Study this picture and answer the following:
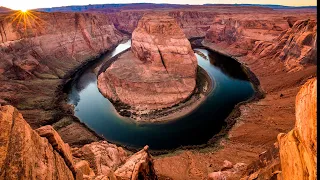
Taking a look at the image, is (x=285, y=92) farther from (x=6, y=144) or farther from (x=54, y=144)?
(x=6, y=144)

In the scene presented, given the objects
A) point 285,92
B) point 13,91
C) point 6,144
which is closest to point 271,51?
point 285,92

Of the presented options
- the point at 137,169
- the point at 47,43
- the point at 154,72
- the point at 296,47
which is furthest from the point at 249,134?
the point at 47,43

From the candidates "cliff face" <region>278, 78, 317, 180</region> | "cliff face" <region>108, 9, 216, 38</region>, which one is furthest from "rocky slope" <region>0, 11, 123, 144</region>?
"cliff face" <region>108, 9, 216, 38</region>

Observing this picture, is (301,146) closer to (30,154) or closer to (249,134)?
(30,154)

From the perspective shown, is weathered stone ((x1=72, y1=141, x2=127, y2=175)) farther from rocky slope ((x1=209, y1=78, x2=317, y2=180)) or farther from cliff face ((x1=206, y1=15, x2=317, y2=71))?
cliff face ((x1=206, y1=15, x2=317, y2=71))

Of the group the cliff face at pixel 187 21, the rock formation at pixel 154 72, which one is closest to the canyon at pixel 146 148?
the rock formation at pixel 154 72

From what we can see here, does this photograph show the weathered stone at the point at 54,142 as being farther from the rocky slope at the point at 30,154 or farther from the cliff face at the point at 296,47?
the cliff face at the point at 296,47
